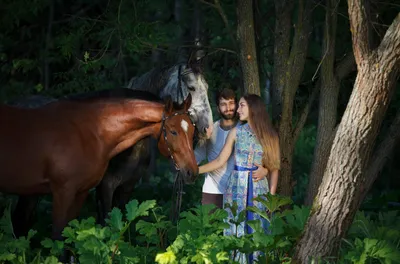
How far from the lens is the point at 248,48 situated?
8.20 meters

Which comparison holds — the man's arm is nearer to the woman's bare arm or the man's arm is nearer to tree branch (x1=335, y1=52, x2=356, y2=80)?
the woman's bare arm

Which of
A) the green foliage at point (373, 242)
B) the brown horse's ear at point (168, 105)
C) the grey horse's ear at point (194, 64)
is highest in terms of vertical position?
the grey horse's ear at point (194, 64)

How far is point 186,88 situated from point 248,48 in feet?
2.38

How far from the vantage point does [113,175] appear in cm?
823

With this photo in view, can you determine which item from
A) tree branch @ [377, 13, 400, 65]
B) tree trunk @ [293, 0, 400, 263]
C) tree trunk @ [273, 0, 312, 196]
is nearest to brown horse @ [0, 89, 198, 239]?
tree trunk @ [273, 0, 312, 196]

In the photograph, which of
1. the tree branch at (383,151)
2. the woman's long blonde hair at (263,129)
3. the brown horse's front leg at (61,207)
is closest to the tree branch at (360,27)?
the woman's long blonde hair at (263,129)

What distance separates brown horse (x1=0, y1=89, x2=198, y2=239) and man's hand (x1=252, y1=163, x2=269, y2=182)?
0.52 meters

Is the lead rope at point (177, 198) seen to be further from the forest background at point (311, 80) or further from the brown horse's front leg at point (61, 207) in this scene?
the brown horse's front leg at point (61, 207)

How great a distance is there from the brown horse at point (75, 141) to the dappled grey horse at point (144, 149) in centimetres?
49

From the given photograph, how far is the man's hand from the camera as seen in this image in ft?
23.3

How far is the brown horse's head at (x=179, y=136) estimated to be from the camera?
7301mm

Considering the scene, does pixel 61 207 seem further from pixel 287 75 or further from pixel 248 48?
pixel 287 75

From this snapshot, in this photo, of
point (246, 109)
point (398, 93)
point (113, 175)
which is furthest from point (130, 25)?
point (398, 93)

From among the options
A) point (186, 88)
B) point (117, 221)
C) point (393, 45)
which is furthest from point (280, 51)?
point (117, 221)
